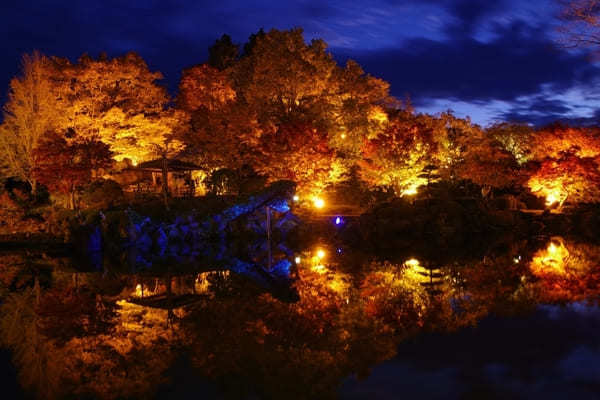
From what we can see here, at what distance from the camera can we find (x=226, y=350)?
30.5ft

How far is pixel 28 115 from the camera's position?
2822 centimetres

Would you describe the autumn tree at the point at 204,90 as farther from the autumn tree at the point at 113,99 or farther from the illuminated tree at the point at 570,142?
the illuminated tree at the point at 570,142

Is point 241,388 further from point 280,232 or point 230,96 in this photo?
point 230,96

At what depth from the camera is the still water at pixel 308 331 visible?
790 centimetres

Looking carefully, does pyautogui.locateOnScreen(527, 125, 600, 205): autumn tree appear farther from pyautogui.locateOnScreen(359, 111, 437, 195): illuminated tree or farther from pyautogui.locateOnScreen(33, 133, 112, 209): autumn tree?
pyautogui.locateOnScreen(33, 133, 112, 209): autumn tree

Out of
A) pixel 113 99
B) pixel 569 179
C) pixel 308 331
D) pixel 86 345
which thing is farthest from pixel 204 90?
pixel 308 331

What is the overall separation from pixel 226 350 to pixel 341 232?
15.3 metres

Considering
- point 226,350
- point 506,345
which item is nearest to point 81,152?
point 226,350

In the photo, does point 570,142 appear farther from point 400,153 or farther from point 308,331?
point 308,331

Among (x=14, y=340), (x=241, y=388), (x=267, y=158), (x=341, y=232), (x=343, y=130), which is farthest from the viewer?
(x=343, y=130)

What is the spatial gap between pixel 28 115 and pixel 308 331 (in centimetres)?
2583

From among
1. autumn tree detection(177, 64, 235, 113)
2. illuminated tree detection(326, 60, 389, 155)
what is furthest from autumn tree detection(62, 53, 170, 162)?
illuminated tree detection(326, 60, 389, 155)

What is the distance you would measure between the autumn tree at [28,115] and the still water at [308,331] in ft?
42.7

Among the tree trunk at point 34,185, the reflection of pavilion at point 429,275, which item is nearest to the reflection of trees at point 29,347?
the reflection of pavilion at point 429,275
